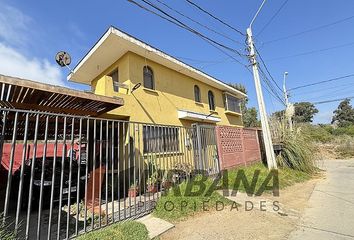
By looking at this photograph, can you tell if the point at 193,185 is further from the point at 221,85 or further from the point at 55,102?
the point at 221,85

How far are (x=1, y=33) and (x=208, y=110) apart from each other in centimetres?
1094

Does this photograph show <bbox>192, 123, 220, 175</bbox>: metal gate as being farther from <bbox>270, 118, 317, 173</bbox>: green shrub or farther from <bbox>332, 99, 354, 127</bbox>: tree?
<bbox>332, 99, 354, 127</bbox>: tree

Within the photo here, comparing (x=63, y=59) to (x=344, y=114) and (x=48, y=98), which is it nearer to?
(x=48, y=98)

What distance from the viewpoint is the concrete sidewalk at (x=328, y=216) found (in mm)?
4117

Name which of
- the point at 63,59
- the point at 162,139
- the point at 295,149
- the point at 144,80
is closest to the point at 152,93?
the point at 144,80

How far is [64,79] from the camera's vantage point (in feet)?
41.5

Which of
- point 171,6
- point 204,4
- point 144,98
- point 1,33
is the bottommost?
point 144,98

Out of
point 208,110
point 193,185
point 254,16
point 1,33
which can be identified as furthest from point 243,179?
point 1,33

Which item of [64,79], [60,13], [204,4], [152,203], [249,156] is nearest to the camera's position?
[152,203]

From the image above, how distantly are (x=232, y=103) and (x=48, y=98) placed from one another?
1431cm

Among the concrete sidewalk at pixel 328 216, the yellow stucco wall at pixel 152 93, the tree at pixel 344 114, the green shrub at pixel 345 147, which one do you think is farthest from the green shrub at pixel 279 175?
the tree at pixel 344 114

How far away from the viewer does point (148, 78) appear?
415 inches

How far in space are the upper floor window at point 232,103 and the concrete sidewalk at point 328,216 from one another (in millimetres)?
9466

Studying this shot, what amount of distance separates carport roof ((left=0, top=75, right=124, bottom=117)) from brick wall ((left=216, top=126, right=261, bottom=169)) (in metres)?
4.92
